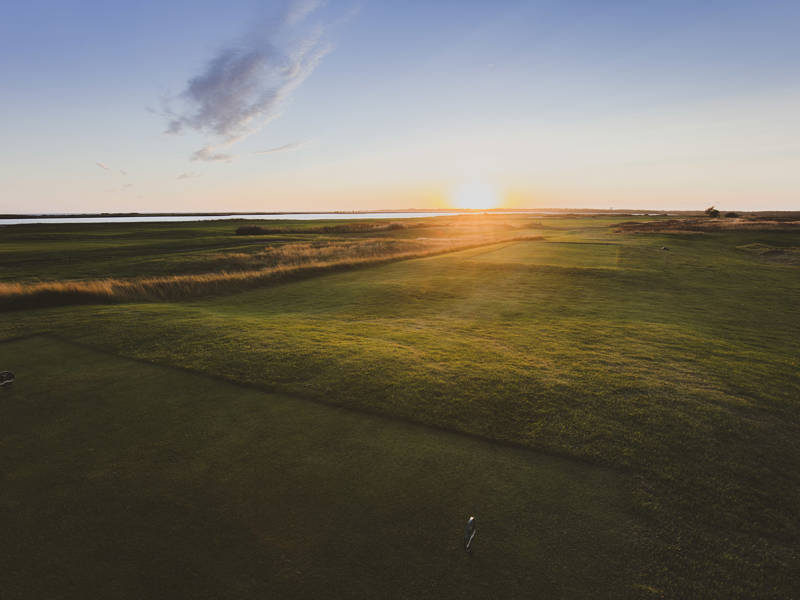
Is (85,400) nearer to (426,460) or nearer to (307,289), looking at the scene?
(426,460)

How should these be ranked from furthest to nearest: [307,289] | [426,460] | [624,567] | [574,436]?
[307,289]
[574,436]
[426,460]
[624,567]

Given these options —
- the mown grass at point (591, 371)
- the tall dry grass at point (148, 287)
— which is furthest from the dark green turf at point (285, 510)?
the tall dry grass at point (148, 287)


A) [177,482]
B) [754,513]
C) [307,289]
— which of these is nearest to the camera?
[754,513]

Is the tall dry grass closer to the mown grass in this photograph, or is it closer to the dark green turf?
the mown grass

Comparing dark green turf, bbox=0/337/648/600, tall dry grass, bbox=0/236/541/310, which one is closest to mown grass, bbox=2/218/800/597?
dark green turf, bbox=0/337/648/600

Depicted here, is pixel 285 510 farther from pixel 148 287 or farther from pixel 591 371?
pixel 148 287

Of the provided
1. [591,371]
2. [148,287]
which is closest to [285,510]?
[591,371]

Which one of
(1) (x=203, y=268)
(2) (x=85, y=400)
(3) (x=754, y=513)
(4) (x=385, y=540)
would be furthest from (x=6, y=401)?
(1) (x=203, y=268)
